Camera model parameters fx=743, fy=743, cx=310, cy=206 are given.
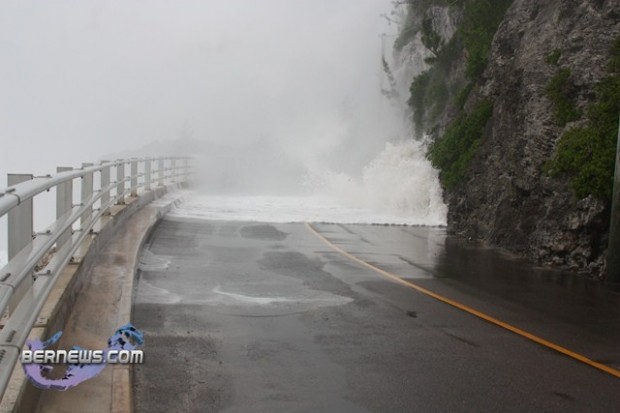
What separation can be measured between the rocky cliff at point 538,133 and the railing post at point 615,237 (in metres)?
0.60

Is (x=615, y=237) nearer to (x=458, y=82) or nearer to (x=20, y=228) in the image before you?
(x=20, y=228)

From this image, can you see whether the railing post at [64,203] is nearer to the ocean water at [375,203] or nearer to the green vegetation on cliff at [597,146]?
the green vegetation on cliff at [597,146]

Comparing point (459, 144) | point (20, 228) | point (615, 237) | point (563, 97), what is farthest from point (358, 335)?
point (459, 144)

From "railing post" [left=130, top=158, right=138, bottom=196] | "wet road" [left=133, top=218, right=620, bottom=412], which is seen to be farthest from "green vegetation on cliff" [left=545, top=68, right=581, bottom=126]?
"railing post" [left=130, top=158, right=138, bottom=196]

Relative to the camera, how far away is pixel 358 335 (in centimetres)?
779

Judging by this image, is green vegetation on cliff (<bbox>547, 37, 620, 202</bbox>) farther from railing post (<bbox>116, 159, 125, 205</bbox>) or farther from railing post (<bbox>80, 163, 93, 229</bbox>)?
railing post (<bbox>80, 163, 93, 229</bbox>)

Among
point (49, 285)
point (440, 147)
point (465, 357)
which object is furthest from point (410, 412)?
point (440, 147)

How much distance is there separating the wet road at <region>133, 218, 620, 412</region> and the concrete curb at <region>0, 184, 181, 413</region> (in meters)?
0.25

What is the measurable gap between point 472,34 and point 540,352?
16.2 metres

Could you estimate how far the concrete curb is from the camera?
4559 mm

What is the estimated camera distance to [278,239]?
15.9 metres

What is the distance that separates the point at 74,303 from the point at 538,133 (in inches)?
435

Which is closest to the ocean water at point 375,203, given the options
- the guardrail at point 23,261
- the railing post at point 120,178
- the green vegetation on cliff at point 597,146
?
the railing post at point 120,178

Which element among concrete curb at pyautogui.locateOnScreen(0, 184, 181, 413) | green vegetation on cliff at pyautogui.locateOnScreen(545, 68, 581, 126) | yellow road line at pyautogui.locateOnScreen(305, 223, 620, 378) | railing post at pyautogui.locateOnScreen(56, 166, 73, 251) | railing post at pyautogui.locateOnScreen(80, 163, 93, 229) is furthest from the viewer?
green vegetation on cliff at pyautogui.locateOnScreen(545, 68, 581, 126)
